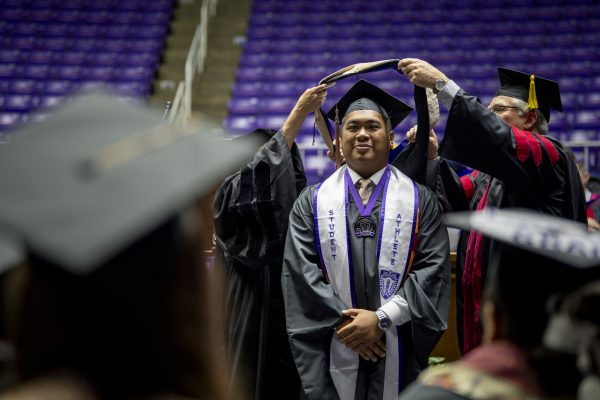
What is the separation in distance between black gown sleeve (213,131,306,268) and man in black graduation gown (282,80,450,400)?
6.9 inches

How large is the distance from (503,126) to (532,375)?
210 cm

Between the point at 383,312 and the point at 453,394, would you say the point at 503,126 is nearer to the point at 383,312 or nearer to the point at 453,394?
the point at 383,312

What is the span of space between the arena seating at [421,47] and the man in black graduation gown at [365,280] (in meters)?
5.19

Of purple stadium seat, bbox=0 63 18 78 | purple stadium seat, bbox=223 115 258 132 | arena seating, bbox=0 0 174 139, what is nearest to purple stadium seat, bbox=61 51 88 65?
arena seating, bbox=0 0 174 139

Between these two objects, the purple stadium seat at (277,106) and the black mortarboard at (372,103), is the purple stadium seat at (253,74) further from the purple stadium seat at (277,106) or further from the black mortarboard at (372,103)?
the black mortarboard at (372,103)

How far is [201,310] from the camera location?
35.7 inches

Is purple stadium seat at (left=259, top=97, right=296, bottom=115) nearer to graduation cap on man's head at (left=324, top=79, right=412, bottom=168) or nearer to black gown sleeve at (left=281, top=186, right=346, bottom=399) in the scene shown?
graduation cap on man's head at (left=324, top=79, right=412, bottom=168)

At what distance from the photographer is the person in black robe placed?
1.16m

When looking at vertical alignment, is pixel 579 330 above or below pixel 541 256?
below

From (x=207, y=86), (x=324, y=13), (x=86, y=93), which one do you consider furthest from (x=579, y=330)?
(x=324, y=13)

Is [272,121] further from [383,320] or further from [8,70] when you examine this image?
[383,320]

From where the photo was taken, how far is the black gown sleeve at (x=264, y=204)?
11.7ft

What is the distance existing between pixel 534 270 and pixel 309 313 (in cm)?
202

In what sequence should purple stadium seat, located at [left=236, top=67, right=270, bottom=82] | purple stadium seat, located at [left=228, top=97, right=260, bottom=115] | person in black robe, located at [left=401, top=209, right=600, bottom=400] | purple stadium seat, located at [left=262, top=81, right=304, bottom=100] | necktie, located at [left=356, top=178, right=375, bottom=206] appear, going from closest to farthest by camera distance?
person in black robe, located at [left=401, top=209, right=600, bottom=400]
necktie, located at [left=356, top=178, right=375, bottom=206]
purple stadium seat, located at [left=228, top=97, right=260, bottom=115]
purple stadium seat, located at [left=262, top=81, right=304, bottom=100]
purple stadium seat, located at [left=236, top=67, right=270, bottom=82]
